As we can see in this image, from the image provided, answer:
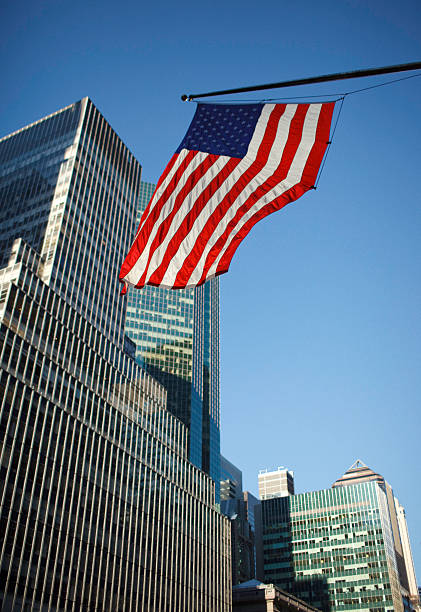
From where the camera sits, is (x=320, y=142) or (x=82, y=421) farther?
(x=82, y=421)

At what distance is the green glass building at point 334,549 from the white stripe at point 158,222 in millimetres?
143346

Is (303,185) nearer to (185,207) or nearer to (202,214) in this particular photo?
(202,214)

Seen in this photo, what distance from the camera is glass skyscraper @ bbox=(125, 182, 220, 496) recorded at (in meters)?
154

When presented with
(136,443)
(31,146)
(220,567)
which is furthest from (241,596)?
(31,146)

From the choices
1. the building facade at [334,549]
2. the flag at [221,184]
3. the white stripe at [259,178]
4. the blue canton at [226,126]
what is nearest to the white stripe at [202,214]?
the flag at [221,184]

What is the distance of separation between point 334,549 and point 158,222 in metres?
147

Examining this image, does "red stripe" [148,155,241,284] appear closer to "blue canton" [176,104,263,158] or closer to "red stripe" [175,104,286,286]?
"red stripe" [175,104,286,286]

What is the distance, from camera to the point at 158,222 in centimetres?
2362

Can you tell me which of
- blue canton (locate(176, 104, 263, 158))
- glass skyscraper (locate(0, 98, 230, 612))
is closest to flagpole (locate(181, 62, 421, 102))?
blue canton (locate(176, 104, 263, 158))

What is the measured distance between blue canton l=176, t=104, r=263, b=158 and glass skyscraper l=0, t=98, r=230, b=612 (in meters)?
46.2

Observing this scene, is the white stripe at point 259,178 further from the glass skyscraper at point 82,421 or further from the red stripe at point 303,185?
the glass skyscraper at point 82,421

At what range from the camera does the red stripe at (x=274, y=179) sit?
20.7 m

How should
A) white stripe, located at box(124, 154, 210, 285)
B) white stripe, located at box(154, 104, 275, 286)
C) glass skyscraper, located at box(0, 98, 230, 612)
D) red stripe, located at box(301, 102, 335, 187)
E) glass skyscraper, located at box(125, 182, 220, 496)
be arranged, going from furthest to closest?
1. glass skyscraper, located at box(125, 182, 220, 496)
2. glass skyscraper, located at box(0, 98, 230, 612)
3. white stripe, located at box(124, 154, 210, 285)
4. white stripe, located at box(154, 104, 275, 286)
5. red stripe, located at box(301, 102, 335, 187)

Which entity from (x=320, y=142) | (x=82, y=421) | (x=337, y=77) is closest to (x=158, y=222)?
(x=320, y=142)
